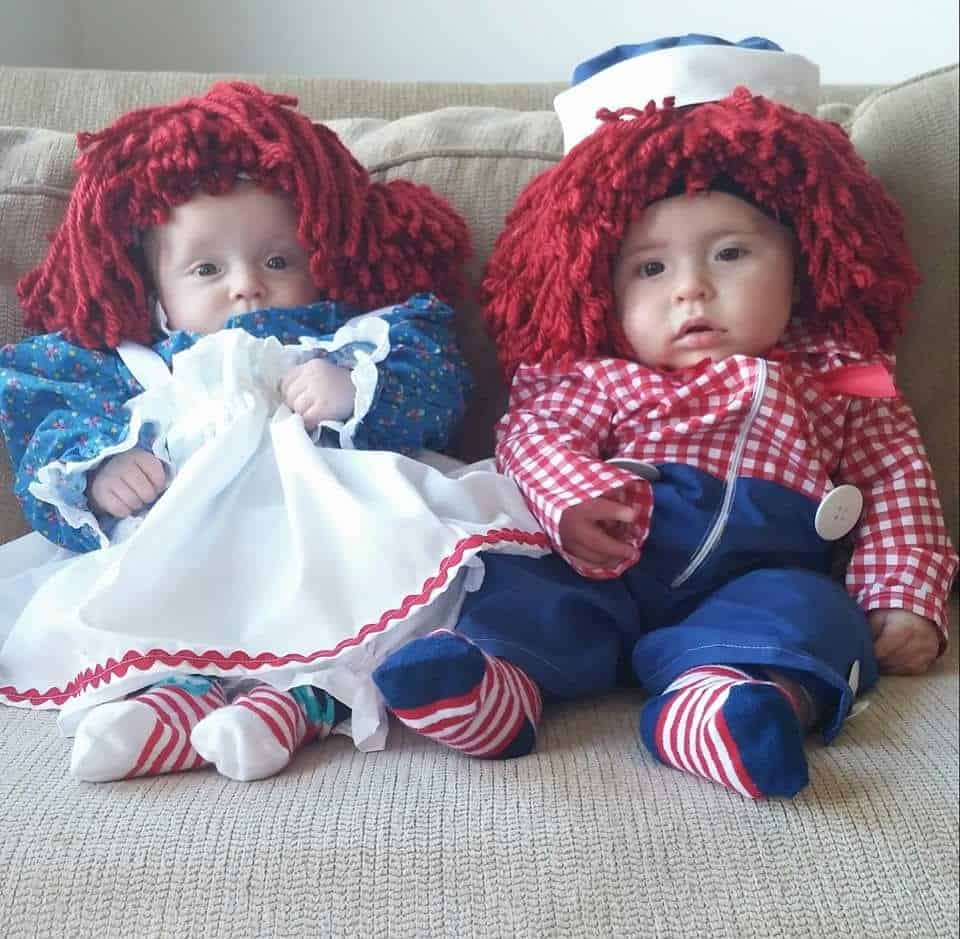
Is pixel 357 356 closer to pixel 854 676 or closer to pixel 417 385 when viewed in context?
pixel 417 385

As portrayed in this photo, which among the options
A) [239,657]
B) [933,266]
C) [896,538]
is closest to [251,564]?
[239,657]

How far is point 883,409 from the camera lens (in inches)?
39.0

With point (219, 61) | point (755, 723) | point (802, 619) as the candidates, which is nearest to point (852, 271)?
point (802, 619)

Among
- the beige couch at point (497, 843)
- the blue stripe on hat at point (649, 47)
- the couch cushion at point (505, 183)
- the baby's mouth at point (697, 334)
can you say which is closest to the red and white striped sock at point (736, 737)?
the beige couch at point (497, 843)

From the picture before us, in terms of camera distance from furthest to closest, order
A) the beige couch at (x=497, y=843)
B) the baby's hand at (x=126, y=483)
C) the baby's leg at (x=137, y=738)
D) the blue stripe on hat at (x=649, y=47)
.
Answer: the blue stripe on hat at (x=649, y=47), the baby's hand at (x=126, y=483), the baby's leg at (x=137, y=738), the beige couch at (x=497, y=843)

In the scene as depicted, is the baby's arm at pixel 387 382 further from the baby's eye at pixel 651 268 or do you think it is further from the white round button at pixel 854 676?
the white round button at pixel 854 676

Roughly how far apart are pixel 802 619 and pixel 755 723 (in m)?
0.18

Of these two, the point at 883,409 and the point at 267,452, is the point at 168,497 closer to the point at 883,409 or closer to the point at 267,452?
the point at 267,452

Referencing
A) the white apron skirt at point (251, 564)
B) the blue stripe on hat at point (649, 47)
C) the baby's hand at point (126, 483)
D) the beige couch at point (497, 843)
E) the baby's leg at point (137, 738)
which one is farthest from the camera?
the blue stripe on hat at point (649, 47)

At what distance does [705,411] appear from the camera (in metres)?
0.95

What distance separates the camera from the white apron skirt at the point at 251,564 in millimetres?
797

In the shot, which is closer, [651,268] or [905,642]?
[905,642]

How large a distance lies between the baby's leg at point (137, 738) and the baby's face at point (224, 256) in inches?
15.1

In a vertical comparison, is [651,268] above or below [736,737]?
above
